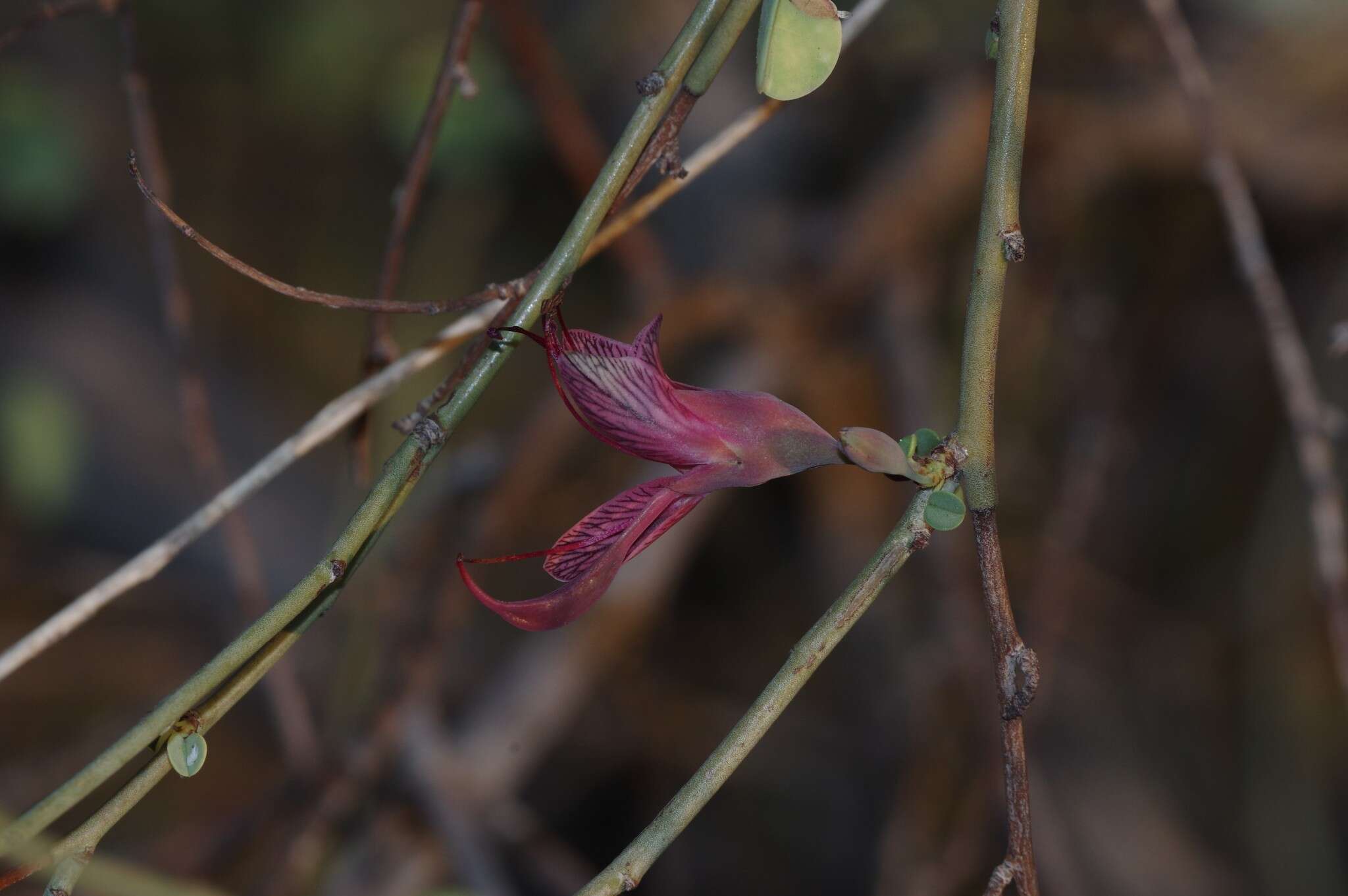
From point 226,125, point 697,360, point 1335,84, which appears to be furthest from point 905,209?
point 226,125

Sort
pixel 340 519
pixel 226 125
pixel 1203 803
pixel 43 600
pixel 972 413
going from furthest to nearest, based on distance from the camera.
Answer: pixel 226 125, pixel 43 600, pixel 1203 803, pixel 340 519, pixel 972 413

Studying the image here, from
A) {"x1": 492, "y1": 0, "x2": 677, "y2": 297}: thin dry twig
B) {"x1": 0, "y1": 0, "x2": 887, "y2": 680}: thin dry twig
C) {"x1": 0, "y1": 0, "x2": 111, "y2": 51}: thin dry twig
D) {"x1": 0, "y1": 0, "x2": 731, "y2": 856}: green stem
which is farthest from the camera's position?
{"x1": 492, "y1": 0, "x2": 677, "y2": 297}: thin dry twig

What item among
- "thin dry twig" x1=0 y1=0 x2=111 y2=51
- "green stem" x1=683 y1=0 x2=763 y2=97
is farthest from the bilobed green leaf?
"thin dry twig" x1=0 y1=0 x2=111 y2=51

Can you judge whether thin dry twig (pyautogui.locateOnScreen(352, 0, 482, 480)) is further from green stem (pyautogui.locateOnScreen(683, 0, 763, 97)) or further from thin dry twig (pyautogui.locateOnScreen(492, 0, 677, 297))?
thin dry twig (pyautogui.locateOnScreen(492, 0, 677, 297))

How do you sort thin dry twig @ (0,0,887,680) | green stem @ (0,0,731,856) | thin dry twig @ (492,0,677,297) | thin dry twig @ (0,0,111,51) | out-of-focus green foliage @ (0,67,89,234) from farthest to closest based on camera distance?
out-of-focus green foliage @ (0,67,89,234)
thin dry twig @ (492,0,677,297)
thin dry twig @ (0,0,111,51)
thin dry twig @ (0,0,887,680)
green stem @ (0,0,731,856)

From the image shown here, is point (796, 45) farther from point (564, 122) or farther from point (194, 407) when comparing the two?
point (564, 122)

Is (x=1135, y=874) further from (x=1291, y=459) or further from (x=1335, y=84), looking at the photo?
(x=1335, y=84)

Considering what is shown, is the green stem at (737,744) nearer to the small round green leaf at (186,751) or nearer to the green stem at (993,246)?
the green stem at (993,246)

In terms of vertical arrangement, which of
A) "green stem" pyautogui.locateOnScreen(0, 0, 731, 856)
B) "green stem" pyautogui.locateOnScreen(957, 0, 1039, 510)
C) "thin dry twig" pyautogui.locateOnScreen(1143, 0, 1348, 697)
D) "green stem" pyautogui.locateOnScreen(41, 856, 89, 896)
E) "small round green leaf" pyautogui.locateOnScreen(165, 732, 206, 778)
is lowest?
"green stem" pyautogui.locateOnScreen(41, 856, 89, 896)
